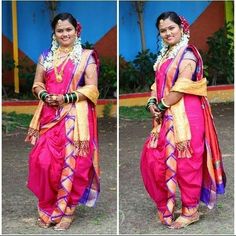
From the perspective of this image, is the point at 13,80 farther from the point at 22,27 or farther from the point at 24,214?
the point at 24,214

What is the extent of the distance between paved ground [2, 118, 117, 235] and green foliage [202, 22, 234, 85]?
10.3ft

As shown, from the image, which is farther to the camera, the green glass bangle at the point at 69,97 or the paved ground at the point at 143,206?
the paved ground at the point at 143,206

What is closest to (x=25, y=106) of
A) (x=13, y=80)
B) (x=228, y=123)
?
(x=13, y=80)

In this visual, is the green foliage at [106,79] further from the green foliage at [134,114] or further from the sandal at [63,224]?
the sandal at [63,224]

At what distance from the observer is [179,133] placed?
12.2 ft

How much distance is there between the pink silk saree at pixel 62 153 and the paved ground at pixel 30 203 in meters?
0.21

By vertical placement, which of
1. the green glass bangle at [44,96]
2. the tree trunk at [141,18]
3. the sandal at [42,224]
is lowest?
the sandal at [42,224]

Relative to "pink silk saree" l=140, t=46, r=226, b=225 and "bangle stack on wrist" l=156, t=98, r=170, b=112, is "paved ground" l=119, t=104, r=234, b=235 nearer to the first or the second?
"pink silk saree" l=140, t=46, r=226, b=225

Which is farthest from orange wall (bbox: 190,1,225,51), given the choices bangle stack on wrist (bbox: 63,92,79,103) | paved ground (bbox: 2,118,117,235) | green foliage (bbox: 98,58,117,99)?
bangle stack on wrist (bbox: 63,92,79,103)

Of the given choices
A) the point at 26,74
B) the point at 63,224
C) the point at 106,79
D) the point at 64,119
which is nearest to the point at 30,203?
the point at 63,224

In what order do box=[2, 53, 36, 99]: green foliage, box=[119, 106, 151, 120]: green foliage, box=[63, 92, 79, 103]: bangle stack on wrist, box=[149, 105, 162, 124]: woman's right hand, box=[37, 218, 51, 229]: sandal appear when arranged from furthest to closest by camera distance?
box=[2, 53, 36, 99]: green foliage
box=[119, 106, 151, 120]: green foliage
box=[37, 218, 51, 229]: sandal
box=[149, 105, 162, 124]: woman's right hand
box=[63, 92, 79, 103]: bangle stack on wrist

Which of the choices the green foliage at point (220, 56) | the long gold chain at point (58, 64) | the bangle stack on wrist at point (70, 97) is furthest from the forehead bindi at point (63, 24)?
the green foliage at point (220, 56)

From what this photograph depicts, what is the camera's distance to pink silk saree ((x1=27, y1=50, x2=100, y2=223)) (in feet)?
12.4

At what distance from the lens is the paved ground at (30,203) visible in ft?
12.9
